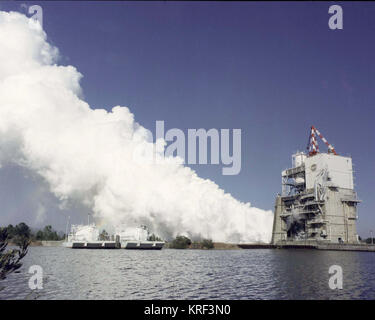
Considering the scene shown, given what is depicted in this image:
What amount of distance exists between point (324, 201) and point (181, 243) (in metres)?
75.9

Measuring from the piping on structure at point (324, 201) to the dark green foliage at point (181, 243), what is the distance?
159 ft

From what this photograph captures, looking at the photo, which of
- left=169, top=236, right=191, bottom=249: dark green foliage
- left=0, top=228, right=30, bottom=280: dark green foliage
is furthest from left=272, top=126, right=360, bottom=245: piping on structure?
left=0, top=228, right=30, bottom=280: dark green foliage

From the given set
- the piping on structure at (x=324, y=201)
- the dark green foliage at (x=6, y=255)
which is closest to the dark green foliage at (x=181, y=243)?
the piping on structure at (x=324, y=201)

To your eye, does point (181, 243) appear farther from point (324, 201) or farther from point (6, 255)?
point (6, 255)

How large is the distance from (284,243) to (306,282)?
365 feet

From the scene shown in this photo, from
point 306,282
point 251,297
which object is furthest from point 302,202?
point 251,297

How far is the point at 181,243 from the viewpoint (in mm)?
168125

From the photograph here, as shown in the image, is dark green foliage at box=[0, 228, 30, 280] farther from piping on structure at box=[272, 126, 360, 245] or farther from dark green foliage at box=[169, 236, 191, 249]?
dark green foliage at box=[169, 236, 191, 249]

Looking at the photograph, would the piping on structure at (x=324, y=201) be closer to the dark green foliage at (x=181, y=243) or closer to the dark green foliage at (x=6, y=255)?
the dark green foliage at (x=181, y=243)

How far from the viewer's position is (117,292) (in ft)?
111

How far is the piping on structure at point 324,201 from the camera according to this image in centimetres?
12838

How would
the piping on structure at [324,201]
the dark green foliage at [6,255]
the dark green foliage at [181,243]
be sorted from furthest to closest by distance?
the dark green foliage at [181,243]
the piping on structure at [324,201]
the dark green foliage at [6,255]

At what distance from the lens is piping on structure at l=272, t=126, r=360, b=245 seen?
12838 cm
